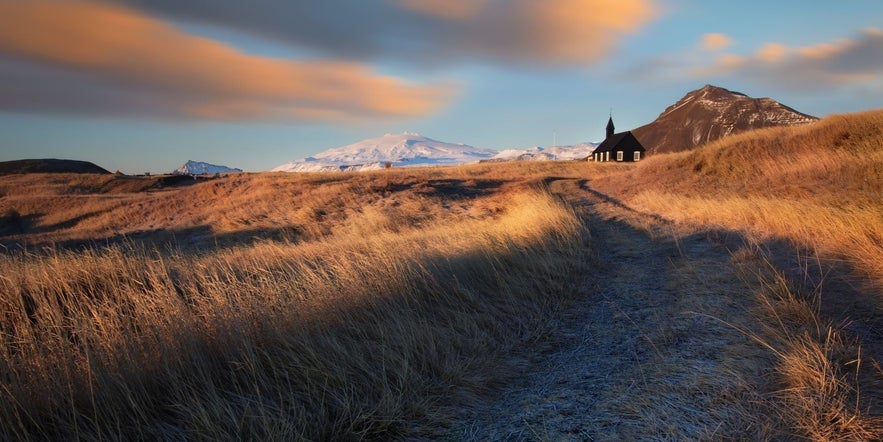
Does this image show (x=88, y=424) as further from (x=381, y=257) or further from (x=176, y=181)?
(x=176, y=181)

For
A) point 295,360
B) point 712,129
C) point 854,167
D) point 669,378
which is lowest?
point 669,378

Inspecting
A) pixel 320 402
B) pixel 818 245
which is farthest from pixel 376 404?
pixel 818 245

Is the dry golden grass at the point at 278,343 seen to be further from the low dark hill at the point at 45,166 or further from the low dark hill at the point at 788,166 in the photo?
the low dark hill at the point at 45,166

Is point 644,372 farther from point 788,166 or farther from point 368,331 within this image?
point 788,166

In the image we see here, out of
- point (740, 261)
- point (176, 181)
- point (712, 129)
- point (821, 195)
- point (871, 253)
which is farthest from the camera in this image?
point (712, 129)

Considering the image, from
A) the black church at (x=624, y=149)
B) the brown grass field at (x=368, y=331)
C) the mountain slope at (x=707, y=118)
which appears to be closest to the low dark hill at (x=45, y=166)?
the brown grass field at (x=368, y=331)

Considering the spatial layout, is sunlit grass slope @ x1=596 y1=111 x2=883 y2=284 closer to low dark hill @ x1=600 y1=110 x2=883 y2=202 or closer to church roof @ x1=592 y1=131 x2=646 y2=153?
low dark hill @ x1=600 y1=110 x2=883 y2=202
